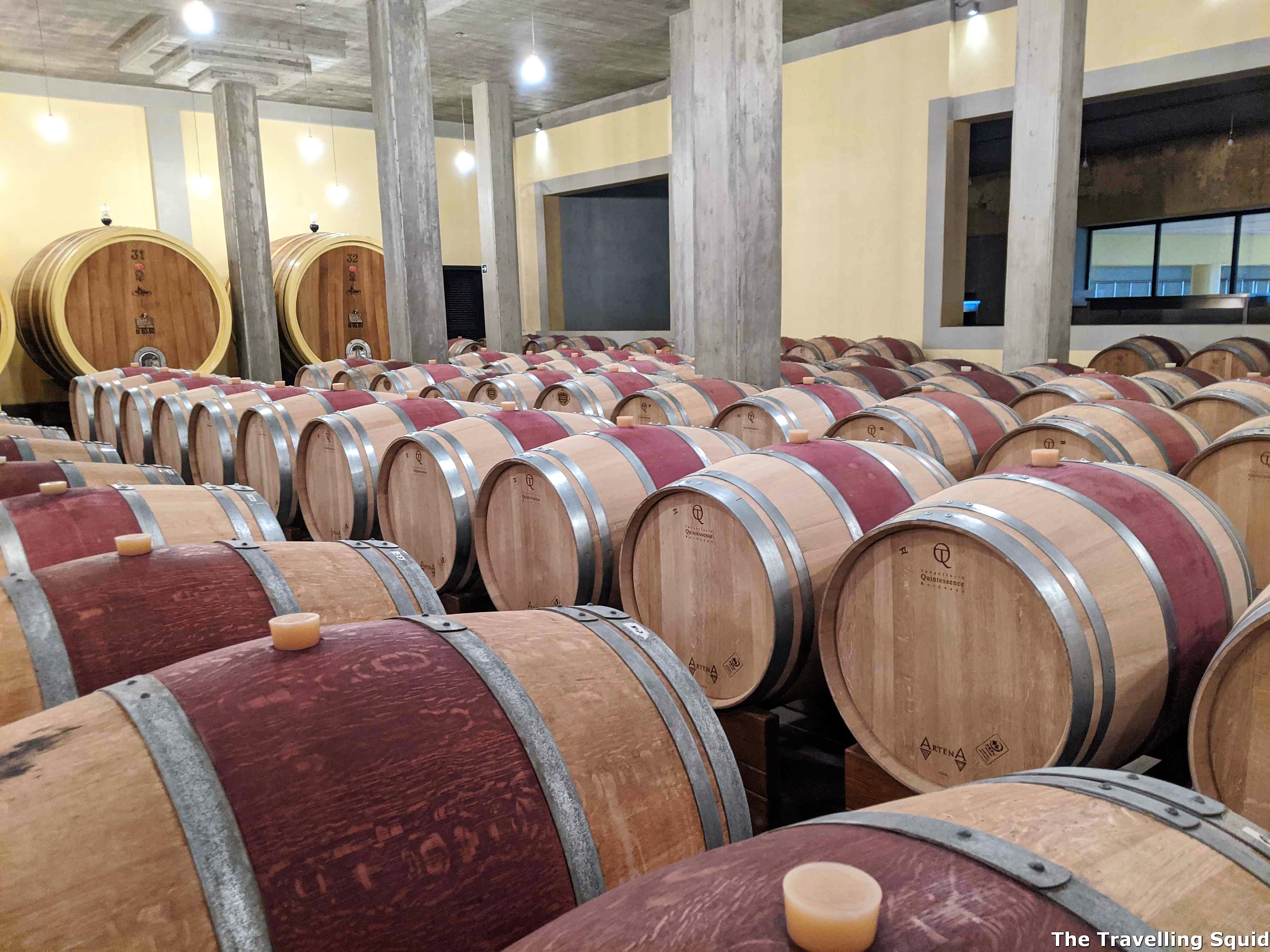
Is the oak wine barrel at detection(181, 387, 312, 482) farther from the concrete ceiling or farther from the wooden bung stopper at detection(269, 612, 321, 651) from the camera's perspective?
the concrete ceiling

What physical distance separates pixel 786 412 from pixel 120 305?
9615 mm

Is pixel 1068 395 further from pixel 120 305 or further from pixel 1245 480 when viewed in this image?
pixel 120 305

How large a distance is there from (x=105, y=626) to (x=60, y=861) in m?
0.87

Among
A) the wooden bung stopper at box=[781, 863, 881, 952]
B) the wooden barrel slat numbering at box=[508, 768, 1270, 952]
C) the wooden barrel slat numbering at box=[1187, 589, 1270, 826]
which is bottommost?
the wooden barrel slat numbering at box=[1187, 589, 1270, 826]

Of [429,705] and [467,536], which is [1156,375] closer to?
[467,536]

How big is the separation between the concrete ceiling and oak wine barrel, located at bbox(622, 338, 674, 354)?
4.58 m

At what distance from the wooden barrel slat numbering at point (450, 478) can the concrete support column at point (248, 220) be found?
8.85 metres

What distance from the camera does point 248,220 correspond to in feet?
40.1

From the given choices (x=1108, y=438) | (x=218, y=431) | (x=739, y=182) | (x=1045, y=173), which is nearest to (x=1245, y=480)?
(x=1108, y=438)

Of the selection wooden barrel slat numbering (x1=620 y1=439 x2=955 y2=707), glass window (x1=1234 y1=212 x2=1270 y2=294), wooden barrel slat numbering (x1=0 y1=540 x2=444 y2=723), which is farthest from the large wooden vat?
glass window (x1=1234 y1=212 x2=1270 y2=294)

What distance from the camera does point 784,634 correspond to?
262 centimetres

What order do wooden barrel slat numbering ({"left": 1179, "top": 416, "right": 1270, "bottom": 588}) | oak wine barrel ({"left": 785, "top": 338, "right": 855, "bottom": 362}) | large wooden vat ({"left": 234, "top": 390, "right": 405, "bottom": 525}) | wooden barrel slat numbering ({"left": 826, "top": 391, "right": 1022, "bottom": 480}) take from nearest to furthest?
wooden barrel slat numbering ({"left": 1179, "top": 416, "right": 1270, "bottom": 588}), wooden barrel slat numbering ({"left": 826, "top": 391, "right": 1022, "bottom": 480}), large wooden vat ({"left": 234, "top": 390, "right": 405, "bottom": 525}), oak wine barrel ({"left": 785, "top": 338, "right": 855, "bottom": 362})

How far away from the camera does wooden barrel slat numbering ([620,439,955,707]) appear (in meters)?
2.65

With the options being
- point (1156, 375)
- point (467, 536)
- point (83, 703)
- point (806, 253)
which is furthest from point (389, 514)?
point (806, 253)
